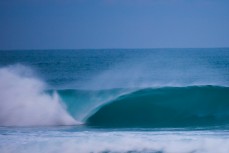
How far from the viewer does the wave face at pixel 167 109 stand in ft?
36.5

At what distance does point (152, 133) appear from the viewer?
9.30 meters

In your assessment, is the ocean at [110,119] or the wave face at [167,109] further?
the wave face at [167,109]

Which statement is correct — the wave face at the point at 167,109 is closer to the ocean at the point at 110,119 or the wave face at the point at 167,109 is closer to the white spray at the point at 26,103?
the ocean at the point at 110,119

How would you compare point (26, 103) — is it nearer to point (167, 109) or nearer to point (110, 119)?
point (110, 119)

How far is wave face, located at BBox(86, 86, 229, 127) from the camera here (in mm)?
11125

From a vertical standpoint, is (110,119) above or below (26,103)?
below

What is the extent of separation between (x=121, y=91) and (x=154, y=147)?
6.39 meters

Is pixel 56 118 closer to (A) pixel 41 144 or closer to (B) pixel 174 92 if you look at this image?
(A) pixel 41 144

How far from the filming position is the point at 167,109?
12.4 metres

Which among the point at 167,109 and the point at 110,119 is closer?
the point at 110,119

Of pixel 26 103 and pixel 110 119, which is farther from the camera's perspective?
pixel 26 103

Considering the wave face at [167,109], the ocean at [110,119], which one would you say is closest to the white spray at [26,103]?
the ocean at [110,119]

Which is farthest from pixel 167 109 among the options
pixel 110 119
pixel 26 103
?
pixel 26 103

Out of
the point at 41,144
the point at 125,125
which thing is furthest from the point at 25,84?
the point at 41,144
